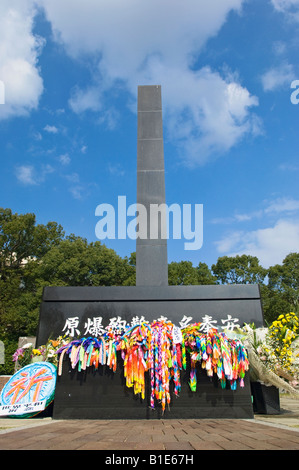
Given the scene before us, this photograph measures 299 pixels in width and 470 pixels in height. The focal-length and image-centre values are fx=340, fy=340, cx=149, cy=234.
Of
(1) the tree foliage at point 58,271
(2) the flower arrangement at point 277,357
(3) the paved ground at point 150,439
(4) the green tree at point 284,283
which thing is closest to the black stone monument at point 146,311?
(2) the flower arrangement at point 277,357

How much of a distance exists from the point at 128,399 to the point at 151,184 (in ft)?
20.7

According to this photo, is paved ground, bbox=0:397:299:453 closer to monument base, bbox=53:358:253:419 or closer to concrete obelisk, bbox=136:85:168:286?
monument base, bbox=53:358:253:419

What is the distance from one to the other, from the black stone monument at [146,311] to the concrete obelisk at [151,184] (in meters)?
0.03

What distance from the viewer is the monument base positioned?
4445mm

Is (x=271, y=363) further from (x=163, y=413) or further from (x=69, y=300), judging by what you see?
(x=69, y=300)

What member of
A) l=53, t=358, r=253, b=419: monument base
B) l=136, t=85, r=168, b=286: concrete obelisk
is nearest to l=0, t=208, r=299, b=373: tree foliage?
l=136, t=85, r=168, b=286: concrete obelisk

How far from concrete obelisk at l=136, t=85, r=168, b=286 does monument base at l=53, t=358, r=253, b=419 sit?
4.22m

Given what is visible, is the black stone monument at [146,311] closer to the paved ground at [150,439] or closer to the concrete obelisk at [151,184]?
the concrete obelisk at [151,184]

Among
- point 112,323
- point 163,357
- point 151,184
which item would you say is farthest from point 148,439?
point 151,184

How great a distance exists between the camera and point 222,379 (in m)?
4.54

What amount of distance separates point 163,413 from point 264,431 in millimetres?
1674

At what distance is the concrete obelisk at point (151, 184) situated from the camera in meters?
8.91
